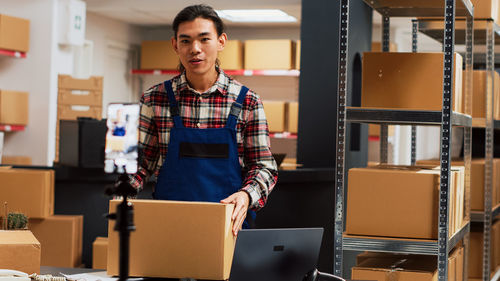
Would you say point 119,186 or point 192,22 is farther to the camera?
point 192,22

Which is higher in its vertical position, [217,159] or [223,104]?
[223,104]

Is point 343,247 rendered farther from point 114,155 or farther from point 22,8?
point 22,8

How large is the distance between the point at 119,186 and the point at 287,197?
333 centimetres

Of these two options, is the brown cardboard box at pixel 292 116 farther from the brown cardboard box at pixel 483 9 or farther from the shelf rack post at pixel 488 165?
the brown cardboard box at pixel 483 9

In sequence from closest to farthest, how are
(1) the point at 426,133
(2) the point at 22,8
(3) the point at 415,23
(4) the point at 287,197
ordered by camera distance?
(3) the point at 415,23 → (4) the point at 287,197 → (2) the point at 22,8 → (1) the point at 426,133

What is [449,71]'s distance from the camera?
2662mm

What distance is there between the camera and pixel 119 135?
422cm

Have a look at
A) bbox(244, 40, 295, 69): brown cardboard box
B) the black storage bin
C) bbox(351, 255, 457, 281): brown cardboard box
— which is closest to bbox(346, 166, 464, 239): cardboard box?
bbox(351, 255, 457, 281): brown cardboard box

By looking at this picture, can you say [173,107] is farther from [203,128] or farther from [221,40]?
[221,40]

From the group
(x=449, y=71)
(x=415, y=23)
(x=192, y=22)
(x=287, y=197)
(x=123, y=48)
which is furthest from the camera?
(x=123, y=48)

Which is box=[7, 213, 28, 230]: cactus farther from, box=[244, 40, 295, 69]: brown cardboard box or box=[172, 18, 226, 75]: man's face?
box=[244, 40, 295, 69]: brown cardboard box

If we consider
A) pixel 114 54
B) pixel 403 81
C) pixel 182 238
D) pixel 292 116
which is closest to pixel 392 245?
pixel 403 81

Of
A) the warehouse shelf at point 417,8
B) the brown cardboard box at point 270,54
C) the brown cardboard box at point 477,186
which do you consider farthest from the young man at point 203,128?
the brown cardboard box at point 270,54

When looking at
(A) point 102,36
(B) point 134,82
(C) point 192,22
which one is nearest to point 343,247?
(C) point 192,22
